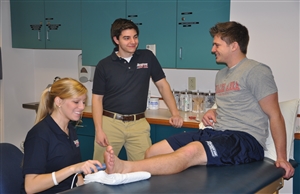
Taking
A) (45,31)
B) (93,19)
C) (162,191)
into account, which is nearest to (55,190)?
(162,191)

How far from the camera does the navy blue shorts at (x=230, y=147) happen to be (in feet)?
7.47

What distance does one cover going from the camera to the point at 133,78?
9.65 ft

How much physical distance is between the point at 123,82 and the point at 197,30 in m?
0.80

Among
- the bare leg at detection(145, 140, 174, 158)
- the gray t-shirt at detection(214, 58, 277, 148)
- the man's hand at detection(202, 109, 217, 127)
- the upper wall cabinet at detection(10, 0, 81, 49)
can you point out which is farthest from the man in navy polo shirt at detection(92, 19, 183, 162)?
the upper wall cabinet at detection(10, 0, 81, 49)

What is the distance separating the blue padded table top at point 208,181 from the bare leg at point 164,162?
0.04 metres

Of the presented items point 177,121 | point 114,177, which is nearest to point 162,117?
point 177,121

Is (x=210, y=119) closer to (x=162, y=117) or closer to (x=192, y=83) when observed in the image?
(x=162, y=117)

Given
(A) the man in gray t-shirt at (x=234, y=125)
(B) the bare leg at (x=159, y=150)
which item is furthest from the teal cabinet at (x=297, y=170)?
(B) the bare leg at (x=159, y=150)

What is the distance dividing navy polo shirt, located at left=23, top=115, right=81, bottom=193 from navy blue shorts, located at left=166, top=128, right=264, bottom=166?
0.66m

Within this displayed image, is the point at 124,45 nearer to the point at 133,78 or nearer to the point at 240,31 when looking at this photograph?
the point at 133,78

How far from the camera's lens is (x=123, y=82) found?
2924 millimetres

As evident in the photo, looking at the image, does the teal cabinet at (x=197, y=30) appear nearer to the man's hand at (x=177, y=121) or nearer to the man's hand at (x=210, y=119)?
the man's hand at (x=177, y=121)

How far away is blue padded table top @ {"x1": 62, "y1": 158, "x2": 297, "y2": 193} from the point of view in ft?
6.08

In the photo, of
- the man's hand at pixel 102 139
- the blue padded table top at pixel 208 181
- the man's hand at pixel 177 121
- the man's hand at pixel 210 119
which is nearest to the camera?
the blue padded table top at pixel 208 181
